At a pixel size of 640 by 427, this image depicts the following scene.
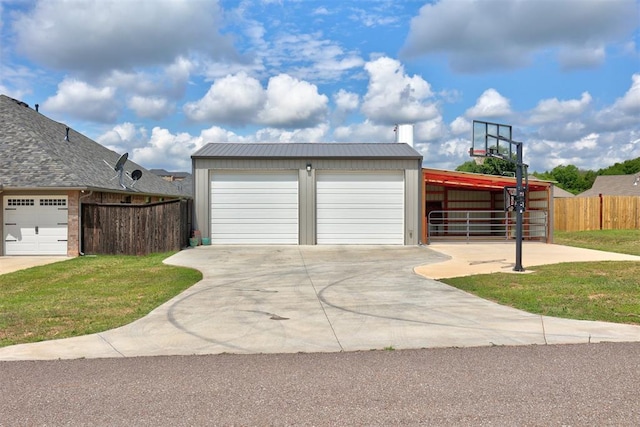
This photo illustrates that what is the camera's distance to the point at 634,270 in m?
12.0

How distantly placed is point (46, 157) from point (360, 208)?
12530 mm

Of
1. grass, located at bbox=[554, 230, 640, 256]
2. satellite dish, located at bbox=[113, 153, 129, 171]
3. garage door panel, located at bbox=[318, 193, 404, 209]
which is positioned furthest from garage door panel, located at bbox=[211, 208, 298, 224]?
grass, located at bbox=[554, 230, 640, 256]

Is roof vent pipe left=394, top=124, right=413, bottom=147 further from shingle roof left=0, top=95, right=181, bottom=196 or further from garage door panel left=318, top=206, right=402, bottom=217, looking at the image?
shingle roof left=0, top=95, right=181, bottom=196

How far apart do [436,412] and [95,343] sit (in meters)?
4.23

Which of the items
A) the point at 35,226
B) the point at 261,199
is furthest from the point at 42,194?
the point at 261,199

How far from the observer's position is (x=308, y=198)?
808 inches

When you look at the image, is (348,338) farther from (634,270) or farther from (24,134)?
(24,134)

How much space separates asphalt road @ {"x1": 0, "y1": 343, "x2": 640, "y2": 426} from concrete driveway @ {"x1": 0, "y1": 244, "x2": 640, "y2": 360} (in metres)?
0.39

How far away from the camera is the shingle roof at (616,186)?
44.9 meters

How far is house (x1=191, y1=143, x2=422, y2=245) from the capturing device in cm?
2053

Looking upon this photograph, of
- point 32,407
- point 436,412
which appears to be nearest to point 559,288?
point 436,412

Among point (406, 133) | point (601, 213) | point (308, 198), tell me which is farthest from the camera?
point (601, 213)

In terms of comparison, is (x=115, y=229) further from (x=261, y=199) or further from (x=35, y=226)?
(x=261, y=199)

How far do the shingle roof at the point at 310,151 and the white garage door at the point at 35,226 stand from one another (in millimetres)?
5868
